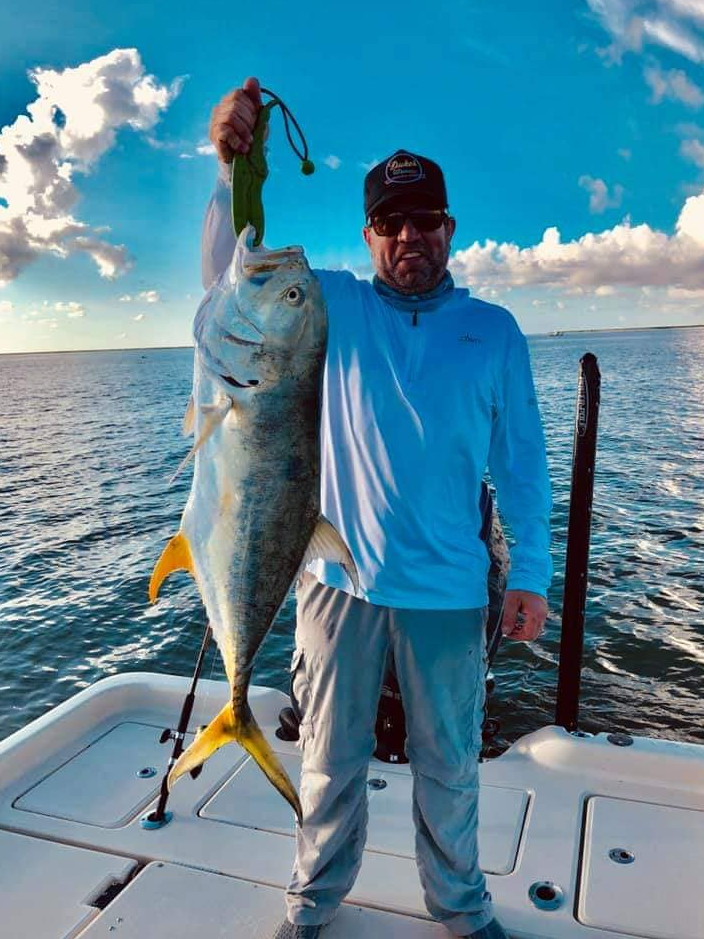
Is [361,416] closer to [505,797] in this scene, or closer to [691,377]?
[505,797]

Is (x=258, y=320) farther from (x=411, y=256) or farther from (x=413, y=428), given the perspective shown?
(x=411, y=256)

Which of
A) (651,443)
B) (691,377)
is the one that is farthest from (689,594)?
(691,377)

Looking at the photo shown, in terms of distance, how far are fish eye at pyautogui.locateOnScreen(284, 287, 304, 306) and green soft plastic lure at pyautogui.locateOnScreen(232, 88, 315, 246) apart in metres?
0.28

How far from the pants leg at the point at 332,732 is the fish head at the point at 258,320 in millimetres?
997

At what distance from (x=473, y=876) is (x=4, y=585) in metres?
12.1

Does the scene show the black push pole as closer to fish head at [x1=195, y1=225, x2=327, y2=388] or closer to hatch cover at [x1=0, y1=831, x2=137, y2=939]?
hatch cover at [x1=0, y1=831, x2=137, y2=939]

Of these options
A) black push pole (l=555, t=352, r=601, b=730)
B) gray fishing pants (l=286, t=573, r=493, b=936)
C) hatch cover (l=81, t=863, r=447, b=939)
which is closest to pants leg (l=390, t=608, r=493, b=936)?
gray fishing pants (l=286, t=573, r=493, b=936)

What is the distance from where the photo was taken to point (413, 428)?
290 cm

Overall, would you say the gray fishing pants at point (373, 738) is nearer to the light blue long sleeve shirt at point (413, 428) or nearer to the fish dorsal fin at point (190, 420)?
the light blue long sleeve shirt at point (413, 428)

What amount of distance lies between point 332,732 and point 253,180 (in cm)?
210

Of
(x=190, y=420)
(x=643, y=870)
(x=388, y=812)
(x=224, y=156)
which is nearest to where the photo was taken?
(x=190, y=420)

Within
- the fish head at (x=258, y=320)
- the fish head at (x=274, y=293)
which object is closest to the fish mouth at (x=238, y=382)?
the fish head at (x=258, y=320)

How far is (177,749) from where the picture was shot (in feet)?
12.9

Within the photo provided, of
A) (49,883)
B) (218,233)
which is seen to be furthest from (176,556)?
(49,883)
